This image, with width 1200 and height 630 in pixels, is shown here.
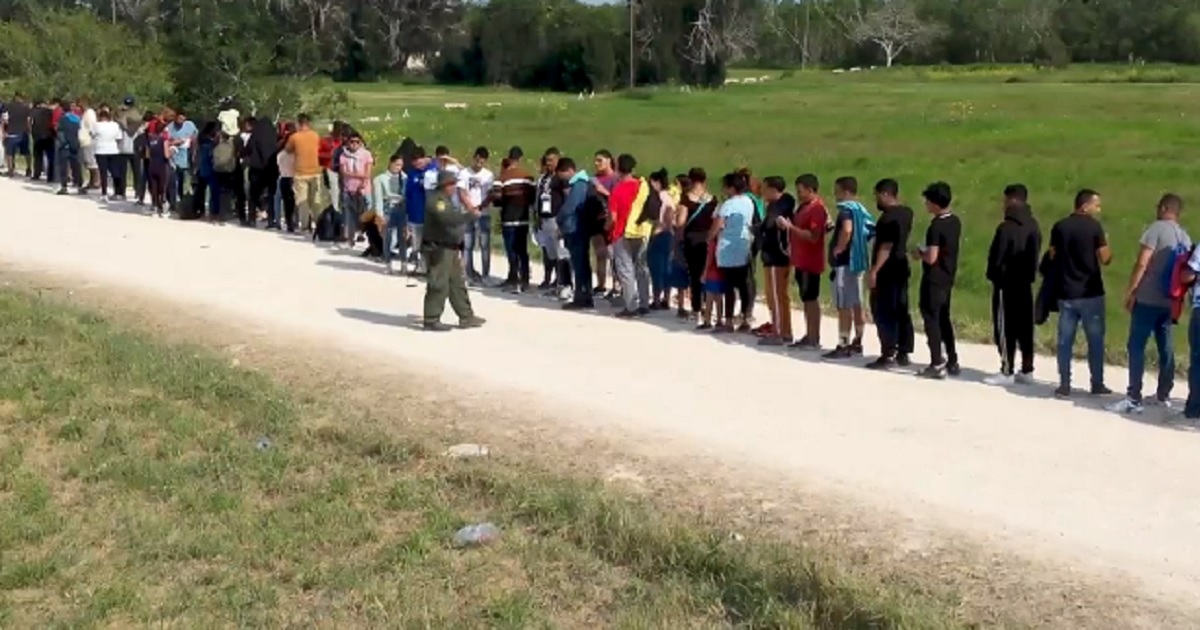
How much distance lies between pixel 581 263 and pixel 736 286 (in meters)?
1.92

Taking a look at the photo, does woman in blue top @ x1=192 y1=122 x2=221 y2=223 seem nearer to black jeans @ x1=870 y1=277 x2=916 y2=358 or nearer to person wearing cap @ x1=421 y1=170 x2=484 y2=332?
person wearing cap @ x1=421 y1=170 x2=484 y2=332

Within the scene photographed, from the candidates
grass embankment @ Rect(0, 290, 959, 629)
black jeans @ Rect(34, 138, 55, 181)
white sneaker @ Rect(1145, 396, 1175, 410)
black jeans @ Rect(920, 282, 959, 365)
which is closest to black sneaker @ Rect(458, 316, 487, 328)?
grass embankment @ Rect(0, 290, 959, 629)

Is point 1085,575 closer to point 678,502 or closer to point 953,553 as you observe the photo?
point 953,553

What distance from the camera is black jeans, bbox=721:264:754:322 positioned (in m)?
13.6

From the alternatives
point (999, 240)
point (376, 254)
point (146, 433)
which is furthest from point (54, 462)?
point (376, 254)

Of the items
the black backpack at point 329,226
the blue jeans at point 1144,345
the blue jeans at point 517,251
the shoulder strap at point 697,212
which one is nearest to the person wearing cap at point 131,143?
the black backpack at point 329,226

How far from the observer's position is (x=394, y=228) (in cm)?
1761

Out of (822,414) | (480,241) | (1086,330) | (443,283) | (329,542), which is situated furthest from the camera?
(480,241)

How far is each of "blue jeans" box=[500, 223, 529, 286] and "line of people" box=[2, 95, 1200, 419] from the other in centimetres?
2

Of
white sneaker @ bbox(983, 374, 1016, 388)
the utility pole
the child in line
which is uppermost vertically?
the utility pole

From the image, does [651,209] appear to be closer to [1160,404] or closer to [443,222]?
[443,222]

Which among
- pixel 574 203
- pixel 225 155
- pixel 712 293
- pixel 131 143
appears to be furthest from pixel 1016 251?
pixel 131 143

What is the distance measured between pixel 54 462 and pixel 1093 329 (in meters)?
7.49

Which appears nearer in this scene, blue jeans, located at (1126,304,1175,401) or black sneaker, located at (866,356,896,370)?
blue jeans, located at (1126,304,1175,401)
